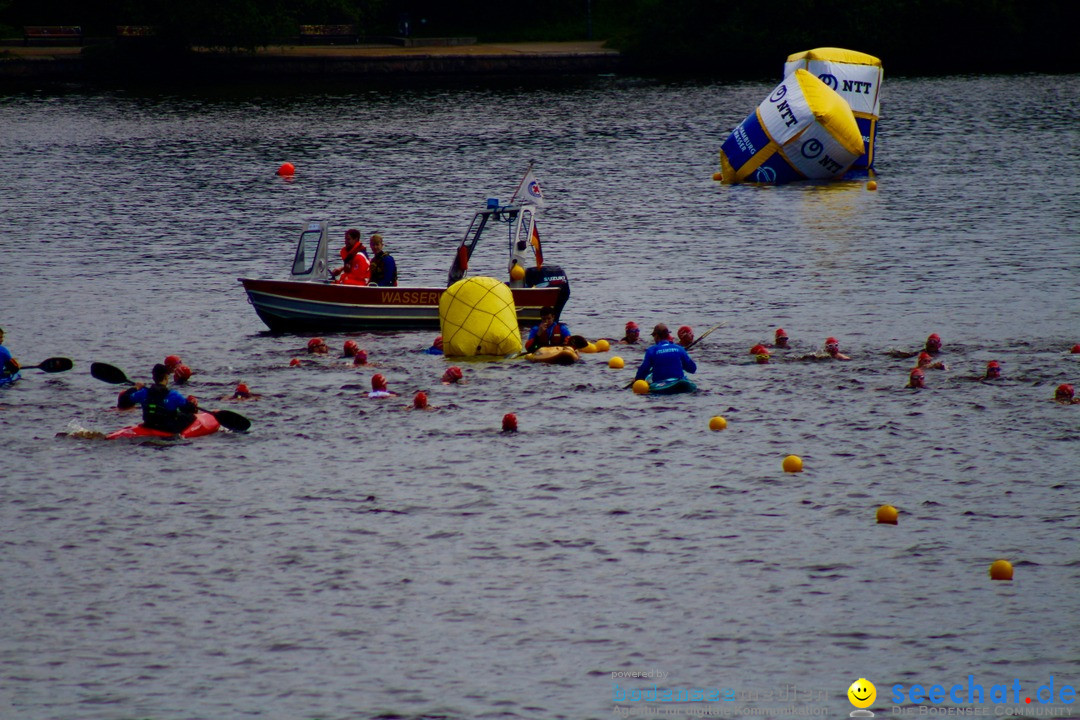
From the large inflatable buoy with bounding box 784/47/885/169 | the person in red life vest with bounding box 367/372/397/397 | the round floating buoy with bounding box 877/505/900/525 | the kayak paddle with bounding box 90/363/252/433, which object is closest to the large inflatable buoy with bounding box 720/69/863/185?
the large inflatable buoy with bounding box 784/47/885/169

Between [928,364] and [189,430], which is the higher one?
[928,364]

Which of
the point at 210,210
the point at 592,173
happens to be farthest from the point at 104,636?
the point at 592,173

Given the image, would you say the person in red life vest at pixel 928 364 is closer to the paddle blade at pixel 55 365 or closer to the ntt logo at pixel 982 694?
the ntt logo at pixel 982 694

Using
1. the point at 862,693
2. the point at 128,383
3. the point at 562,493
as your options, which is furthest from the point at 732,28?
the point at 862,693

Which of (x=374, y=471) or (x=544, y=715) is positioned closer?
(x=544, y=715)

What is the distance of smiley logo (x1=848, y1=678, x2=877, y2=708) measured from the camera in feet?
44.5

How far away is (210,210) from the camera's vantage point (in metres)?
46.1

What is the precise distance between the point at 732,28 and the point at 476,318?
67873mm

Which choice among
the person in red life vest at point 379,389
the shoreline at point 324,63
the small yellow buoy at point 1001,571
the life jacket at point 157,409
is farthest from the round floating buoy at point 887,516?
the shoreline at point 324,63

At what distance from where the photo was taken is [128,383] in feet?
79.8

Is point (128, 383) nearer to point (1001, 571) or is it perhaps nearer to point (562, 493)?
point (562, 493)

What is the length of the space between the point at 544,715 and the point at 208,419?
416 inches

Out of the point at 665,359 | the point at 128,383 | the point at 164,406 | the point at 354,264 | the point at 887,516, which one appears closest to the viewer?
the point at 887,516

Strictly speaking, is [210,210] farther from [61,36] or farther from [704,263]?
[61,36]
